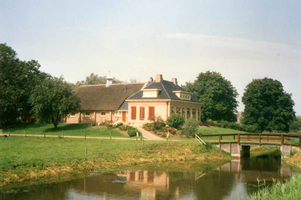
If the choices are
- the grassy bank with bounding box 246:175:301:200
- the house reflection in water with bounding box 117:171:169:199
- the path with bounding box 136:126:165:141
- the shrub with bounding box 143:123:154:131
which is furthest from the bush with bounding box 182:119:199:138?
the grassy bank with bounding box 246:175:301:200

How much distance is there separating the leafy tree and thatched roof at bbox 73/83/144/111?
826cm


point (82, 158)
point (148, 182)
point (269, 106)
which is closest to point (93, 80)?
point (269, 106)

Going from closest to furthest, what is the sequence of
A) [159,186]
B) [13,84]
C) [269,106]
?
[159,186]
[13,84]
[269,106]

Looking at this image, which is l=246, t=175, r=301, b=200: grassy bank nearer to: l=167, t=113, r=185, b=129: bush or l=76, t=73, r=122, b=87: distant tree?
l=167, t=113, r=185, b=129: bush

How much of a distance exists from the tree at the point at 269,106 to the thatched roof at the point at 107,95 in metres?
21.3

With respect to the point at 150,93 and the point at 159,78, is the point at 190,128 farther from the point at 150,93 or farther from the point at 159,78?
the point at 159,78

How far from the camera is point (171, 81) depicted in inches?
2167

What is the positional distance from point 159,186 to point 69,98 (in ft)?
103

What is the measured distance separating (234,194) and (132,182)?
18.9ft

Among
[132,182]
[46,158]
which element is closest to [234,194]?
[132,182]

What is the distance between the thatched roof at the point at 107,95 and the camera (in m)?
53.9

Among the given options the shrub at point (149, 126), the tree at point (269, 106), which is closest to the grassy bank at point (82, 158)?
the shrub at point (149, 126)

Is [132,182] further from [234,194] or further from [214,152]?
[214,152]

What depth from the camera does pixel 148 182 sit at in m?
19.3
